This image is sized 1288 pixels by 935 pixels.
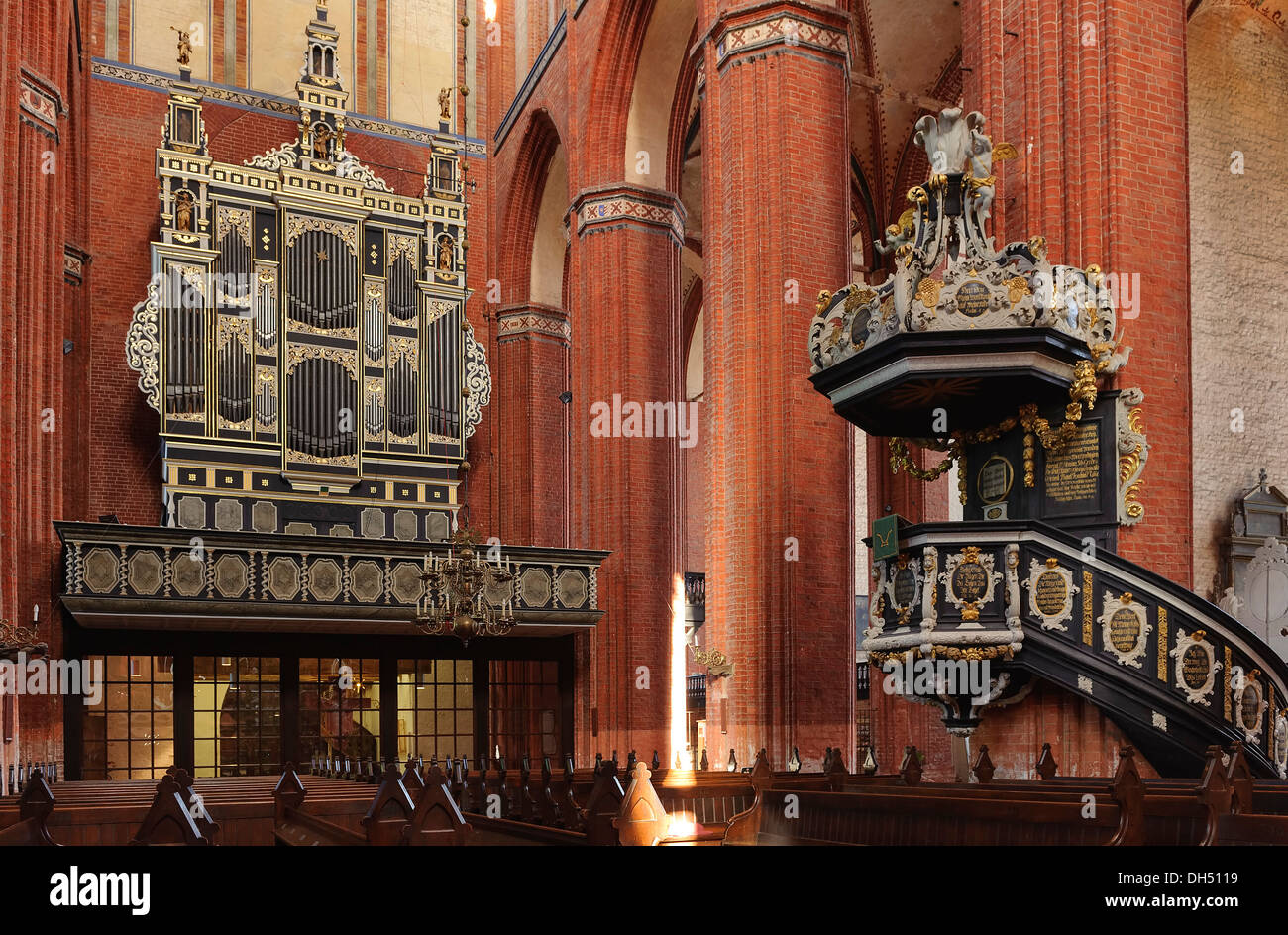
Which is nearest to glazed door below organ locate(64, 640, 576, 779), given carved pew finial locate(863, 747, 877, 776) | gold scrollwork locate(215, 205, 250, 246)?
gold scrollwork locate(215, 205, 250, 246)

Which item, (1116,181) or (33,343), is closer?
(1116,181)

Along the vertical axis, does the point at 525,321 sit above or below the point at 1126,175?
above

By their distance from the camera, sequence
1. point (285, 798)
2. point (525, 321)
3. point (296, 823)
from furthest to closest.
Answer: point (525, 321) < point (285, 798) < point (296, 823)

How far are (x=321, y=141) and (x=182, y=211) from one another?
8.59ft

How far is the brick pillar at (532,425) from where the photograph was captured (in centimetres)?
2200

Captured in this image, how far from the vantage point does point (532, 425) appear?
22.2 metres

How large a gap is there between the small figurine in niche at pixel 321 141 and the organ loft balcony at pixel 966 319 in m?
13.0

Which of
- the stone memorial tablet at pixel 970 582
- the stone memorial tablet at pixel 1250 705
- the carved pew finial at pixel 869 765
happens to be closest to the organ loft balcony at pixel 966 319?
the stone memorial tablet at pixel 970 582

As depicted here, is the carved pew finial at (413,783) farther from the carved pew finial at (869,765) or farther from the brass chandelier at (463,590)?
the brass chandelier at (463,590)

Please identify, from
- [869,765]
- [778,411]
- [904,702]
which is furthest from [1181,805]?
[904,702]

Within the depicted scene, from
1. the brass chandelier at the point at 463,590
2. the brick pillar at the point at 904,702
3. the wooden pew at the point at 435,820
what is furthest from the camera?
the brick pillar at the point at 904,702

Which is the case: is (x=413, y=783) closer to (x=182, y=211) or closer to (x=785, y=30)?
(x=785, y=30)
